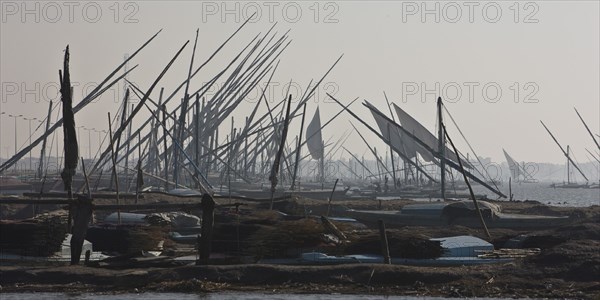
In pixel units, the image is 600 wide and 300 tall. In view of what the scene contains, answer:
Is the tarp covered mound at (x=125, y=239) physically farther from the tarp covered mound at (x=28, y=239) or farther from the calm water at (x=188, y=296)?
the calm water at (x=188, y=296)

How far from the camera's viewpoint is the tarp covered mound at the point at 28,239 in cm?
2431

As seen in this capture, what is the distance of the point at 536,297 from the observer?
65.9 ft

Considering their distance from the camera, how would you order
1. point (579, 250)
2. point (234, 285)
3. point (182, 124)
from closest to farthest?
point (234, 285) → point (579, 250) → point (182, 124)

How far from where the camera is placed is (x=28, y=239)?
24.3 meters

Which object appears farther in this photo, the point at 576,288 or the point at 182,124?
the point at 182,124

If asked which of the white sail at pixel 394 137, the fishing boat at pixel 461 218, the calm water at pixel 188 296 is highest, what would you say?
the white sail at pixel 394 137

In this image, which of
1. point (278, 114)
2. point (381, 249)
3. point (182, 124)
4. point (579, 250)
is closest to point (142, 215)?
point (381, 249)

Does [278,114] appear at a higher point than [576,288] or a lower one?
higher

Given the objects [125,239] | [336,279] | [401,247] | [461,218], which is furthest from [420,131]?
[336,279]

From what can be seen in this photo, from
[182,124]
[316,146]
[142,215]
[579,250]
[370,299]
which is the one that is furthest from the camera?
[316,146]

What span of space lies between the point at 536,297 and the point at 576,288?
1031mm

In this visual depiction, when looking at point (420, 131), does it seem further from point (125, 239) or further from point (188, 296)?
point (188, 296)

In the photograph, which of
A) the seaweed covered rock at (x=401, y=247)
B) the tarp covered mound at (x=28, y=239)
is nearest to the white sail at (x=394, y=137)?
the seaweed covered rock at (x=401, y=247)

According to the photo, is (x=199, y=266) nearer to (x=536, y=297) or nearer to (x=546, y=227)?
(x=536, y=297)
